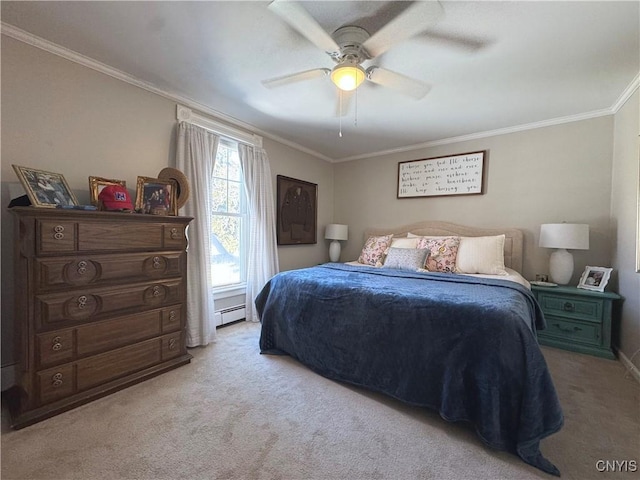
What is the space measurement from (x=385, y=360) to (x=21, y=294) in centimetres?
218

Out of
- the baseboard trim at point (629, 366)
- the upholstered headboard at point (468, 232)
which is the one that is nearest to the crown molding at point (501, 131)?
the upholstered headboard at point (468, 232)

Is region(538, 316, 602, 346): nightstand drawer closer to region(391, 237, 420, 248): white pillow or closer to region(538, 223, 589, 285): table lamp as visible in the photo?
region(538, 223, 589, 285): table lamp

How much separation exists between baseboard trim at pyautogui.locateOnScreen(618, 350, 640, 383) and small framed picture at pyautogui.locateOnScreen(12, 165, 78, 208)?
166 inches

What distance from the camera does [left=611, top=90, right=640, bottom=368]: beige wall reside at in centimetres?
219

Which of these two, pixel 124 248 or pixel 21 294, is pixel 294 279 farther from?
pixel 21 294

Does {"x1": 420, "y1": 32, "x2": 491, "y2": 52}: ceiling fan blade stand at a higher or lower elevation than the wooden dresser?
higher

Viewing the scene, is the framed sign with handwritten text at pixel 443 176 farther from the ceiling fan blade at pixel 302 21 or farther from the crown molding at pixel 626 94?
the ceiling fan blade at pixel 302 21

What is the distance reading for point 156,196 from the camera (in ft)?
7.28

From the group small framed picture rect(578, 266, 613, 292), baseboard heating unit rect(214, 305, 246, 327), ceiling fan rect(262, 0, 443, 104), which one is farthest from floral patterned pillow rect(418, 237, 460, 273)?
baseboard heating unit rect(214, 305, 246, 327)

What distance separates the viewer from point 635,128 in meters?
2.26

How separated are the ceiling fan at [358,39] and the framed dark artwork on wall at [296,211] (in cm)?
193

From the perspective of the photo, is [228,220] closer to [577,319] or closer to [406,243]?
[406,243]

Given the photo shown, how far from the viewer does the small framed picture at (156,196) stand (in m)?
2.14

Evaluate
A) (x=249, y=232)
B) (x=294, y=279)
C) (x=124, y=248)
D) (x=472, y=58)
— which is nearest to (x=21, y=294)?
(x=124, y=248)
